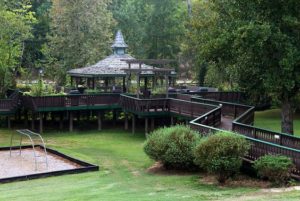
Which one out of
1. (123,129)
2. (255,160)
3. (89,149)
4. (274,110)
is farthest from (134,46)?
(255,160)

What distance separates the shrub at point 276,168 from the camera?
1478 cm

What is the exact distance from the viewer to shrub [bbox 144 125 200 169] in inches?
714

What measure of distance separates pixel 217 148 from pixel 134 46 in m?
49.7

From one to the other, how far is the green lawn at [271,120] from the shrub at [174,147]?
1269 cm

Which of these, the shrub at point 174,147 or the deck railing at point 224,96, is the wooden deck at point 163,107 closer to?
the deck railing at point 224,96

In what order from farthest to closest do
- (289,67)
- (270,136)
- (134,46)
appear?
(134,46)
(289,67)
(270,136)

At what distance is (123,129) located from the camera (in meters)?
33.8

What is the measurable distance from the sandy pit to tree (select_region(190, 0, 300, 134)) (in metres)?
9.03

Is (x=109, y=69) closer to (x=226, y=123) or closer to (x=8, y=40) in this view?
→ (x=8, y=40)

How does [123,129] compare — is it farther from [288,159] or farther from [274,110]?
[288,159]

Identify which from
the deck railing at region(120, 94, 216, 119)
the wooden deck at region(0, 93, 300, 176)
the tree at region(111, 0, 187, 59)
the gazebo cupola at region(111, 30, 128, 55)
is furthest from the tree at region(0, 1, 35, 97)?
the tree at region(111, 0, 187, 59)

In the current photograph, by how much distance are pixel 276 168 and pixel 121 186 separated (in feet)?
16.1

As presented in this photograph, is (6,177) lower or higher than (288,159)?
lower

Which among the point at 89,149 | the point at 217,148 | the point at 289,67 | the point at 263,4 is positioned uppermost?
the point at 263,4
